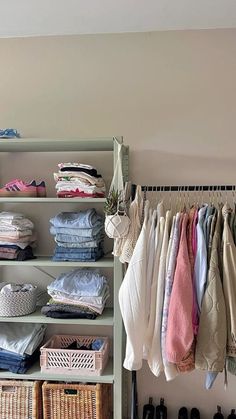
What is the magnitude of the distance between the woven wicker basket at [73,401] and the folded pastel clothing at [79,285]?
1.72ft

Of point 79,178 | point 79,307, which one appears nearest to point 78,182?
point 79,178

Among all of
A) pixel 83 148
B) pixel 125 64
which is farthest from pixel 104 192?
pixel 125 64

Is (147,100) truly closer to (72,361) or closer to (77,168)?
(77,168)

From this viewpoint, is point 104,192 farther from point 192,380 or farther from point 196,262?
point 192,380

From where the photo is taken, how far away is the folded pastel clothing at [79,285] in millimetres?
2131

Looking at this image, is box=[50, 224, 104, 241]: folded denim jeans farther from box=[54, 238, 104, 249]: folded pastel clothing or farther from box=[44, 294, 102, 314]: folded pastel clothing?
box=[44, 294, 102, 314]: folded pastel clothing

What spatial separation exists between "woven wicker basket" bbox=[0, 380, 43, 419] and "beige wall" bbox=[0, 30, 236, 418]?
0.66m

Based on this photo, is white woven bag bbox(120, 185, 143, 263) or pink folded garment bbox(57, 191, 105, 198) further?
pink folded garment bbox(57, 191, 105, 198)

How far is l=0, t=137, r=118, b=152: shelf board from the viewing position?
2.12m

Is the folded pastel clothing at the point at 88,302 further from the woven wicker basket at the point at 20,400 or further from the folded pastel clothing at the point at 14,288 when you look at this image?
the woven wicker basket at the point at 20,400

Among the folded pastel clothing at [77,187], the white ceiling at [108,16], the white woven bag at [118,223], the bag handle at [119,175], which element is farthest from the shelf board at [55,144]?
the white ceiling at [108,16]

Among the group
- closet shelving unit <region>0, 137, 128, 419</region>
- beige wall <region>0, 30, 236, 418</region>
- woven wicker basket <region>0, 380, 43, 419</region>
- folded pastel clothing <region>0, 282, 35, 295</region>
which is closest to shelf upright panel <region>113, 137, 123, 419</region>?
closet shelving unit <region>0, 137, 128, 419</region>

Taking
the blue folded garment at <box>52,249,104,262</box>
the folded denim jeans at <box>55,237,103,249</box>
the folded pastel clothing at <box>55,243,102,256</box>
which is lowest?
the blue folded garment at <box>52,249,104,262</box>

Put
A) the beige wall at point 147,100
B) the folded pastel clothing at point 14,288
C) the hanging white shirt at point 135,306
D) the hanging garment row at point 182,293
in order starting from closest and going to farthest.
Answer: the hanging garment row at point 182,293 < the hanging white shirt at point 135,306 < the folded pastel clothing at point 14,288 < the beige wall at point 147,100
